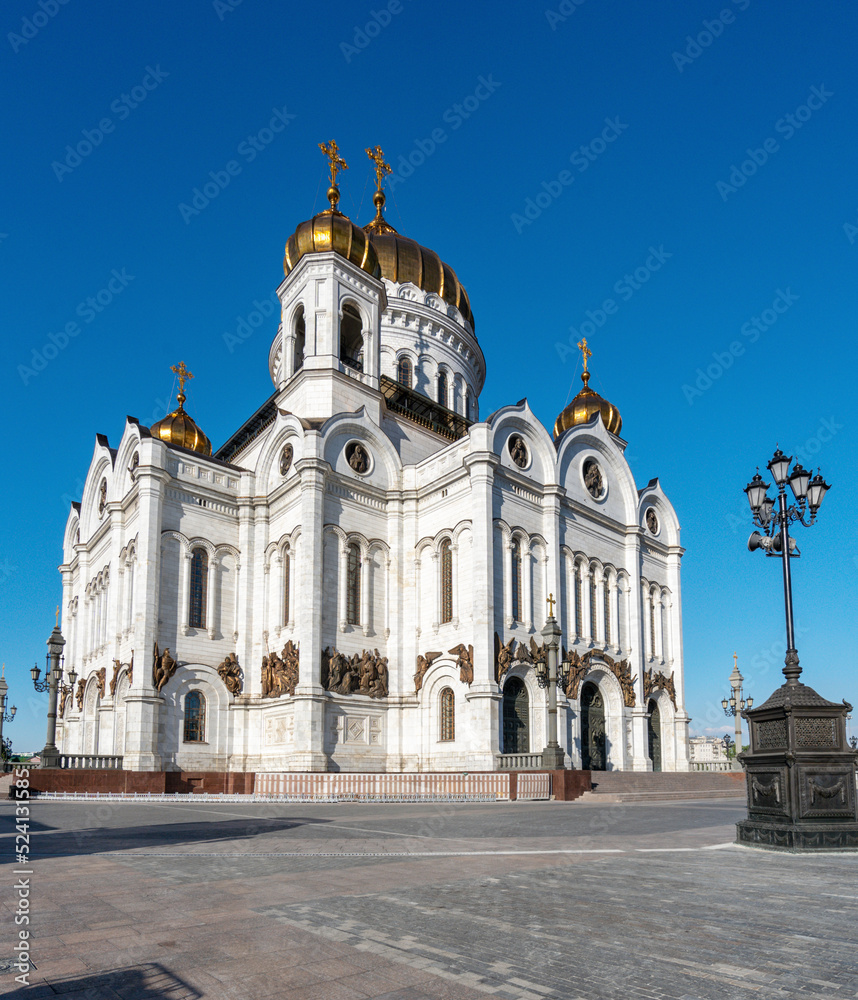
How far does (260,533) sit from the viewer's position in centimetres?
3359

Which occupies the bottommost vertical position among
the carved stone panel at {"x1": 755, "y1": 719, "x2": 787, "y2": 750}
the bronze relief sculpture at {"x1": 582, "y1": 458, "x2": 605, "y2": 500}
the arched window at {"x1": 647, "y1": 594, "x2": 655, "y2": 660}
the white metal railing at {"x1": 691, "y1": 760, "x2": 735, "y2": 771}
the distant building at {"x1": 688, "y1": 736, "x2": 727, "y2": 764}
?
the distant building at {"x1": 688, "y1": 736, "x2": 727, "y2": 764}

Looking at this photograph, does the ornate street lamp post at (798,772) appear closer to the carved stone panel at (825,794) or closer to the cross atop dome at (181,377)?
the carved stone panel at (825,794)

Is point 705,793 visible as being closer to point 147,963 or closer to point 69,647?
point 147,963

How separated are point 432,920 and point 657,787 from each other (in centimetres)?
2382

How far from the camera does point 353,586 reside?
31641 mm

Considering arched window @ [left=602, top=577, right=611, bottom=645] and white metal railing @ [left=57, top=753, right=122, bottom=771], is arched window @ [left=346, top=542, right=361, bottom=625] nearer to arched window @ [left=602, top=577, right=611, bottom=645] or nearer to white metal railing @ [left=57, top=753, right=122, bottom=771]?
white metal railing @ [left=57, top=753, right=122, bottom=771]

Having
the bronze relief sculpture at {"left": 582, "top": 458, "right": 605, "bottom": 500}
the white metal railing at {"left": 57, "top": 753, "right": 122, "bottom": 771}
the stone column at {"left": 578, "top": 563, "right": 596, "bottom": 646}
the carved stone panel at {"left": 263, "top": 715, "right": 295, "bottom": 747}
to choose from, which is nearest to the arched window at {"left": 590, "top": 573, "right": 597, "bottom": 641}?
the stone column at {"left": 578, "top": 563, "right": 596, "bottom": 646}

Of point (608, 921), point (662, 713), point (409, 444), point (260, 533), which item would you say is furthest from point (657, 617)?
point (608, 921)

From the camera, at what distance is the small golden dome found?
3659 centimetres

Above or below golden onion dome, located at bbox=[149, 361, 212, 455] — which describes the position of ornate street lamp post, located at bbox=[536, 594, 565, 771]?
below

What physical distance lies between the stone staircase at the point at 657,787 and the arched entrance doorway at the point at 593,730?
3.40m

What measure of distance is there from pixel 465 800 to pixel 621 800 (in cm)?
497

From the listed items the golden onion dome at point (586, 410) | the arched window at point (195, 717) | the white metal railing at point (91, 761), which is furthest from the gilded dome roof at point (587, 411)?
the white metal railing at point (91, 761)

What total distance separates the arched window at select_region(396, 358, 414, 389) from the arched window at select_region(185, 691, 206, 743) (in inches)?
773
